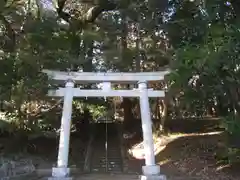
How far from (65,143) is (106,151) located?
499 cm

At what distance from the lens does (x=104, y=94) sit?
38.6 feet

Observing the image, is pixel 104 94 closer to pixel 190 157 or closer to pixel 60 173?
pixel 60 173

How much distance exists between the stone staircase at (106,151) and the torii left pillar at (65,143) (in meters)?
3.12

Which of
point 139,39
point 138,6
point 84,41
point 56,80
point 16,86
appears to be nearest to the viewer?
point 16,86

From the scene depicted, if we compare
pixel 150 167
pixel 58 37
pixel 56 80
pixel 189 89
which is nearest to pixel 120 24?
pixel 58 37

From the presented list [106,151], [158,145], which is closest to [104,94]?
[106,151]

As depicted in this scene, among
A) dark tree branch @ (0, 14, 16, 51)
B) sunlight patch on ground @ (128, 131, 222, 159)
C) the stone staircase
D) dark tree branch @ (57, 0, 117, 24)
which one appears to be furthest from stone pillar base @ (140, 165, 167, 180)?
dark tree branch @ (57, 0, 117, 24)

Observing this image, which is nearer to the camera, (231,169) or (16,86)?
(16,86)

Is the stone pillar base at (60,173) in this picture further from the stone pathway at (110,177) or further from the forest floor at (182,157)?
the forest floor at (182,157)

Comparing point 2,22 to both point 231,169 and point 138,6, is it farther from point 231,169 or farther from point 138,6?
point 231,169

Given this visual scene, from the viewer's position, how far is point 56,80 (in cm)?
1150

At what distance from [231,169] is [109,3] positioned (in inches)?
320

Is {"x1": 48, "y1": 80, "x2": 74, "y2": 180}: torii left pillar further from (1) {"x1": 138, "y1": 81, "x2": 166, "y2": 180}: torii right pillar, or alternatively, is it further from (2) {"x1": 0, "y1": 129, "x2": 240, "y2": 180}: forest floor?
(1) {"x1": 138, "y1": 81, "x2": 166, "y2": 180}: torii right pillar

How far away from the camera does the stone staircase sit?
45.6 feet
